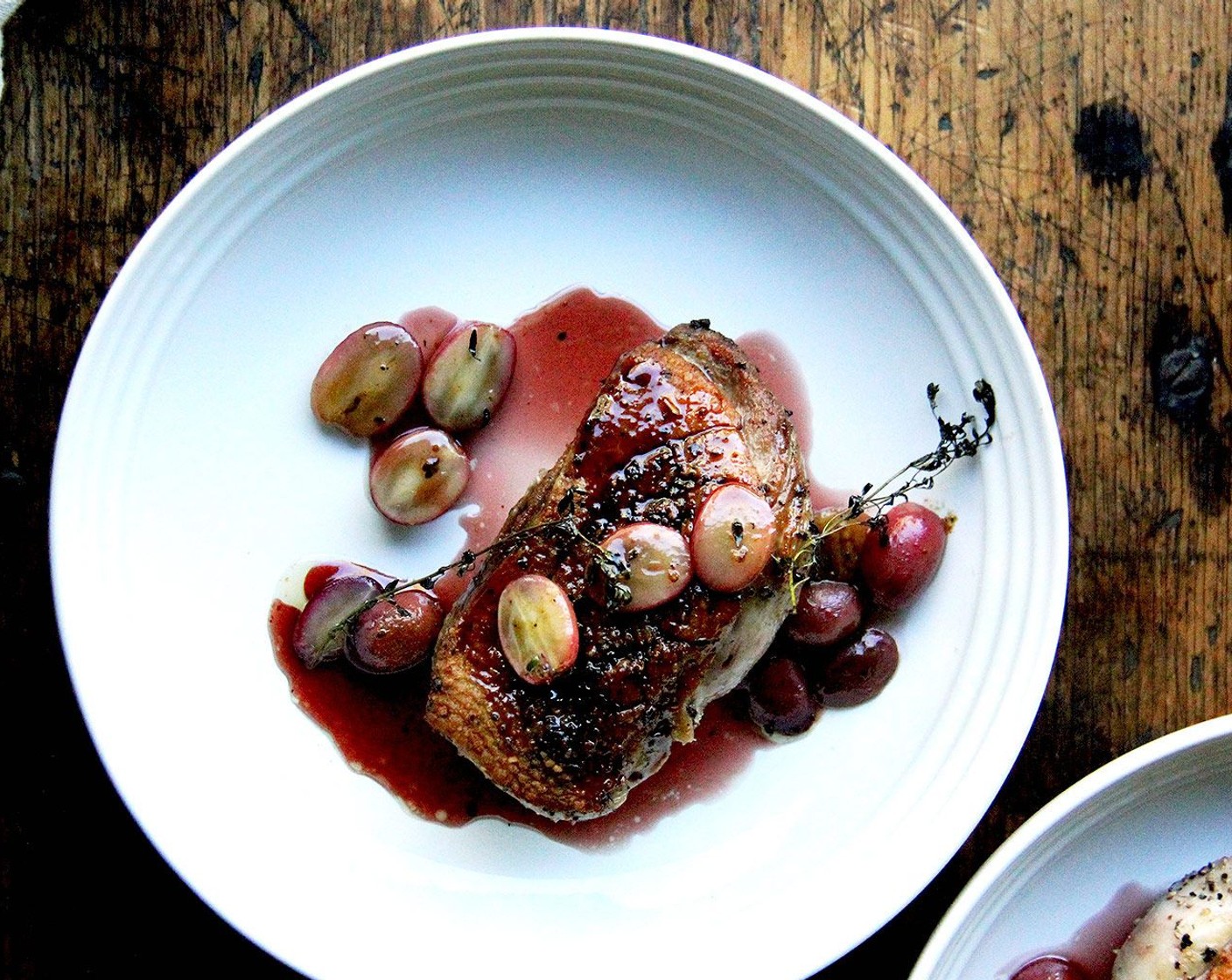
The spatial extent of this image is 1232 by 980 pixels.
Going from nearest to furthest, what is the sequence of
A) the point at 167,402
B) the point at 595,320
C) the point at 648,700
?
the point at 648,700 < the point at 167,402 < the point at 595,320

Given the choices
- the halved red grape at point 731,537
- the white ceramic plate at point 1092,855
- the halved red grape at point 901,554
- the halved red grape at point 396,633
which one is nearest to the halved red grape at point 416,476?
the halved red grape at point 396,633

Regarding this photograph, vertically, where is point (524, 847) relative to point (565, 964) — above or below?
above

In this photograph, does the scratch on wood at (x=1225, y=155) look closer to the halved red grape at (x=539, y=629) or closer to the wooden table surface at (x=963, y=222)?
the wooden table surface at (x=963, y=222)

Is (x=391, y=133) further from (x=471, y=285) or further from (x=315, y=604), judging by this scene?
(x=315, y=604)

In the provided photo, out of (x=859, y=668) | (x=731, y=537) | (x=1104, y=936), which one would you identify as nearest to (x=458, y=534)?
(x=731, y=537)

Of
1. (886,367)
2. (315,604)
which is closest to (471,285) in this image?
(315,604)
